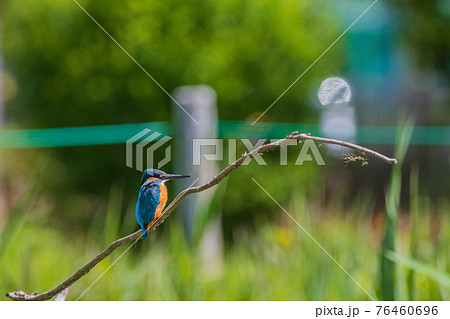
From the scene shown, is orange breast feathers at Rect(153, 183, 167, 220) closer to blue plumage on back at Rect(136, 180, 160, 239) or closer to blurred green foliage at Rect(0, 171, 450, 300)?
blue plumage on back at Rect(136, 180, 160, 239)

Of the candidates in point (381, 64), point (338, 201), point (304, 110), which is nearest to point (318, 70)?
point (304, 110)

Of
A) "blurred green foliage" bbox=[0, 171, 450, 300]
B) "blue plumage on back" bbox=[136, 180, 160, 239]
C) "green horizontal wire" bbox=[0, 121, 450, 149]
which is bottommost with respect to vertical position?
"blurred green foliage" bbox=[0, 171, 450, 300]

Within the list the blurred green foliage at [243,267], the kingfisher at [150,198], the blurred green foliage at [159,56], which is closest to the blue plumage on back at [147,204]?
the kingfisher at [150,198]

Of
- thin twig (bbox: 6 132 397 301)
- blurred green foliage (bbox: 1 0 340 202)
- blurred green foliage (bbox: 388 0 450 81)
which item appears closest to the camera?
thin twig (bbox: 6 132 397 301)

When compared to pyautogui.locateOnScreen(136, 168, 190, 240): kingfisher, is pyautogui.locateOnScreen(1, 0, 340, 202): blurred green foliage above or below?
above

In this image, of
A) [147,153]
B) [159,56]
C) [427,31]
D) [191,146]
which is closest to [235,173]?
[147,153]

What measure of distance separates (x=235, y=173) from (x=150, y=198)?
3.3 inches

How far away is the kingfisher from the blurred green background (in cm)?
7

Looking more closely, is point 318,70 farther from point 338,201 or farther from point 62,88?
point 62,88

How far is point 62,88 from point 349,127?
0.87 metres

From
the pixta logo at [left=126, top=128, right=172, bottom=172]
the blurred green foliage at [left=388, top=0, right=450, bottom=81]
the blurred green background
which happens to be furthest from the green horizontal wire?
the blurred green foliage at [left=388, top=0, right=450, bottom=81]

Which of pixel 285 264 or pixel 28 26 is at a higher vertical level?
pixel 28 26

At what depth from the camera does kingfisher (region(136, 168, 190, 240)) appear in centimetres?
17

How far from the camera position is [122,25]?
113 centimetres
